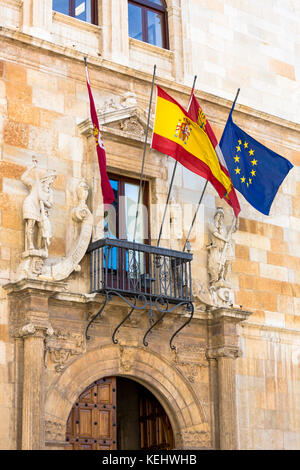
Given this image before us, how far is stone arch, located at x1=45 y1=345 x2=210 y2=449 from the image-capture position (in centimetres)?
1562

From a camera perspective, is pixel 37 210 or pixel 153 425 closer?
pixel 37 210

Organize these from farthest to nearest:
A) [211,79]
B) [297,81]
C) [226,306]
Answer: [297,81] → [211,79] → [226,306]

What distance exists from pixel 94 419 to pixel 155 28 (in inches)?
304

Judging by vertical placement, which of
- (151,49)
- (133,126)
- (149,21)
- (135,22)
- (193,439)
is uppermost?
(149,21)

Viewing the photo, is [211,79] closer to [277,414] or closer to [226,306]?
[226,306]

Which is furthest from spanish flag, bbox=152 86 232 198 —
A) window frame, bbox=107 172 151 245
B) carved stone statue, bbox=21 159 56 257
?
carved stone statue, bbox=21 159 56 257

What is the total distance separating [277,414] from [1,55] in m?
8.11

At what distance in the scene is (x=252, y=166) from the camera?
18.0 meters

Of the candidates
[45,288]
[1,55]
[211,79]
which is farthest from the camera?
[211,79]

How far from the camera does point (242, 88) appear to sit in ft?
64.7

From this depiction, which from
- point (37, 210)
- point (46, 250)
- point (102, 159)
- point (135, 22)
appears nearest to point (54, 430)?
point (46, 250)

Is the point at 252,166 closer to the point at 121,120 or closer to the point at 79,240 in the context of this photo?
the point at 121,120
